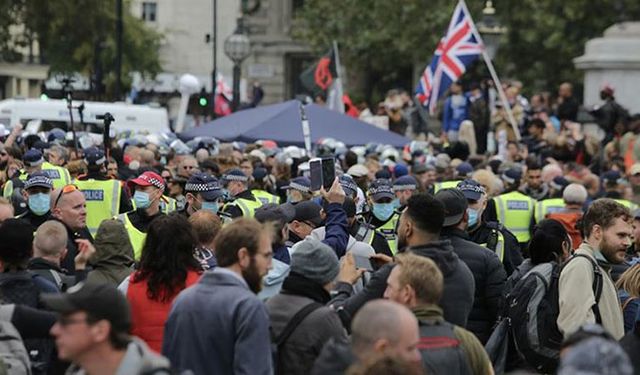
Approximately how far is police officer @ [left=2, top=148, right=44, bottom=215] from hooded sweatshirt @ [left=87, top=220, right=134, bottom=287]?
492 centimetres

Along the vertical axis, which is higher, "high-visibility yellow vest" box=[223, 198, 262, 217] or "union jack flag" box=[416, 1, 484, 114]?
"union jack flag" box=[416, 1, 484, 114]

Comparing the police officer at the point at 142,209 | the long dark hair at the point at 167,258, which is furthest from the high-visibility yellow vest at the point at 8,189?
the long dark hair at the point at 167,258

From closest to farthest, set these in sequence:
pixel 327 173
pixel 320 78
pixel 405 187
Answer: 1. pixel 327 173
2. pixel 405 187
3. pixel 320 78

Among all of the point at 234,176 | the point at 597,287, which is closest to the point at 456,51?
the point at 234,176

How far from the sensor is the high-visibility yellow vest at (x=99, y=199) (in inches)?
658

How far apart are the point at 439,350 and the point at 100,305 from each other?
81.4 inches

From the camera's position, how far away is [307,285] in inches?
355

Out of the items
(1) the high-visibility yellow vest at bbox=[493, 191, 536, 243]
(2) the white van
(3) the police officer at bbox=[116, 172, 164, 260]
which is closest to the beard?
(3) the police officer at bbox=[116, 172, 164, 260]

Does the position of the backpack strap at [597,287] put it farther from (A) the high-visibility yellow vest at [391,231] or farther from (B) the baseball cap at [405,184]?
(B) the baseball cap at [405,184]

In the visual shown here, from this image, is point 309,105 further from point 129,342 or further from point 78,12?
point 129,342

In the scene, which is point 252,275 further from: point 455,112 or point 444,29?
point 444,29

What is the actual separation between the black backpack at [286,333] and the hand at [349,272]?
98cm

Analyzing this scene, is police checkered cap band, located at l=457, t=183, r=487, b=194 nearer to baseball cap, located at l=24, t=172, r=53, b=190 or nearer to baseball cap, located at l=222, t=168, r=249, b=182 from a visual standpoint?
baseball cap, located at l=24, t=172, r=53, b=190

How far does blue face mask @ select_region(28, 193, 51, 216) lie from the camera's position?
47.1ft
